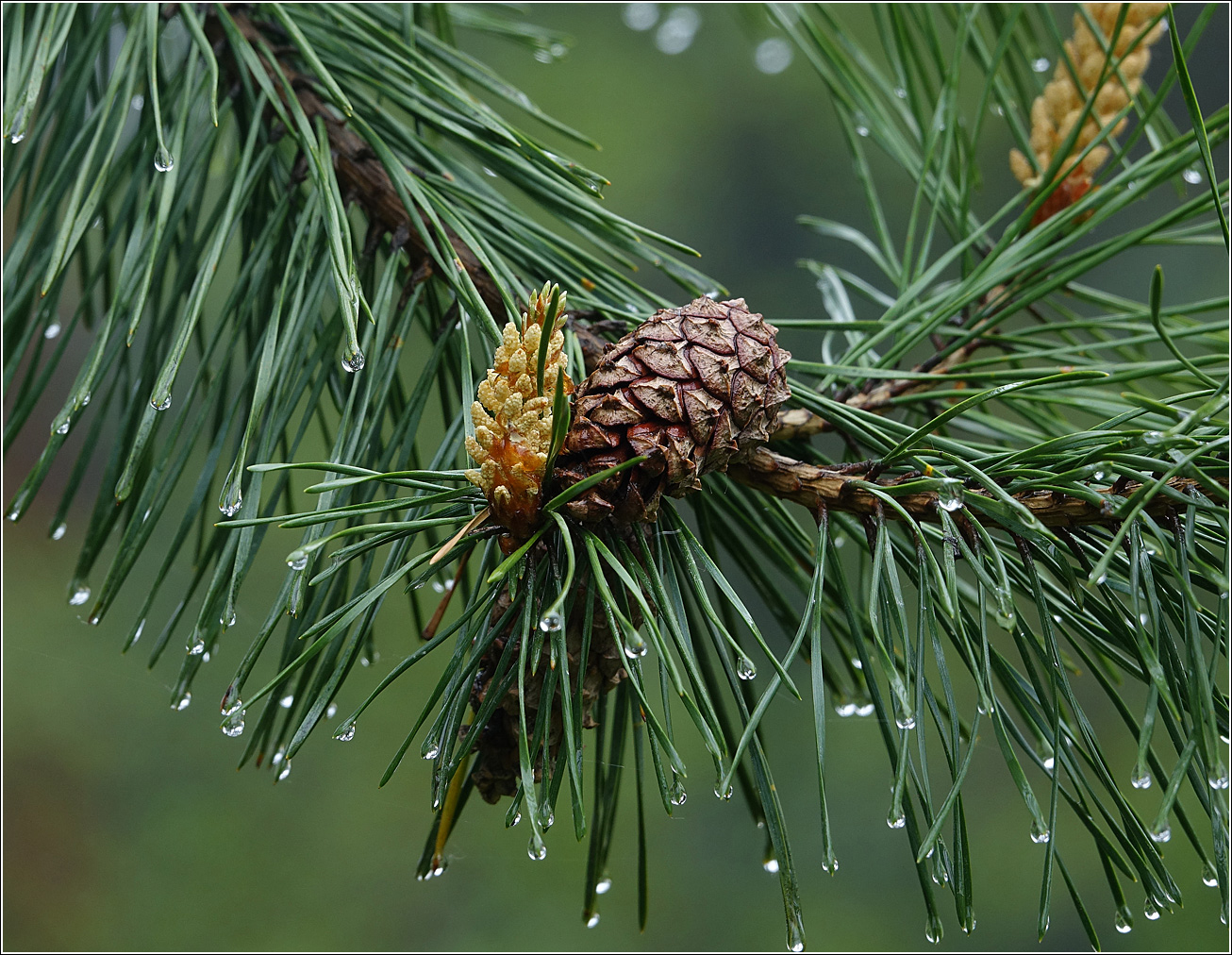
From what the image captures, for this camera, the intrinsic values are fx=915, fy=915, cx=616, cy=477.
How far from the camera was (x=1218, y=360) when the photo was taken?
30 cm

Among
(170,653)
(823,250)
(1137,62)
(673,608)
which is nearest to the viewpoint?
(673,608)

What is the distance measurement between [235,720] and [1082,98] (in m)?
0.41

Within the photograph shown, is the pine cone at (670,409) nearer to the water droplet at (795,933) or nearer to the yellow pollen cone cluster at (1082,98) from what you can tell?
the water droplet at (795,933)

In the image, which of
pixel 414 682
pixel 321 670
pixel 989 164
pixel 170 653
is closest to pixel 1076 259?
pixel 321 670

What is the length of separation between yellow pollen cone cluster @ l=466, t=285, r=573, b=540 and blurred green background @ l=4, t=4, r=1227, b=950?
1152mm

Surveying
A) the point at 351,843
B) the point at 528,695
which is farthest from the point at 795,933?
the point at 351,843

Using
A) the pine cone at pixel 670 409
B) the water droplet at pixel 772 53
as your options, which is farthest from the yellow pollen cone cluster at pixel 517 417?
the water droplet at pixel 772 53

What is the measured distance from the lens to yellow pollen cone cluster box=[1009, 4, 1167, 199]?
1.27 feet

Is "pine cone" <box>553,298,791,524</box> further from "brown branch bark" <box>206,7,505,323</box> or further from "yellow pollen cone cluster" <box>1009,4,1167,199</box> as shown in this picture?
"yellow pollen cone cluster" <box>1009,4,1167,199</box>

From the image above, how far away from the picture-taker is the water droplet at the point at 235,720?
0.24 meters

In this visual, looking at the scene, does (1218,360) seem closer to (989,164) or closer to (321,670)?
(321,670)

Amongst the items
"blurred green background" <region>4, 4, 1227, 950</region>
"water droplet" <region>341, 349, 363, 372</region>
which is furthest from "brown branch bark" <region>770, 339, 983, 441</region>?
"blurred green background" <region>4, 4, 1227, 950</region>

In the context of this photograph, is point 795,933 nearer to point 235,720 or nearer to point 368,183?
point 235,720

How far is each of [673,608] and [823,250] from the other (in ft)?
5.46
